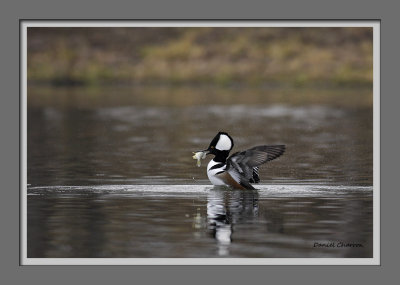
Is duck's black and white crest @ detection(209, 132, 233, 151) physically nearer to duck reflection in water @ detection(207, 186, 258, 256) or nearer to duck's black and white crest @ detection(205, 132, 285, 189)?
duck's black and white crest @ detection(205, 132, 285, 189)

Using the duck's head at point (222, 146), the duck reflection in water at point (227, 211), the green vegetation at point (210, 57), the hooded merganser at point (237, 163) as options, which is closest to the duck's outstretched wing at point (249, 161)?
the hooded merganser at point (237, 163)

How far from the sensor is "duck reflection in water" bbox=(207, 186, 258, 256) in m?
13.9

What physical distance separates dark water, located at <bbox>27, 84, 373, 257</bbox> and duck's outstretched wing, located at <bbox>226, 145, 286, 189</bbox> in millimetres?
249

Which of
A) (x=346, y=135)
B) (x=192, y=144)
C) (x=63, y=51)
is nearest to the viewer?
(x=192, y=144)

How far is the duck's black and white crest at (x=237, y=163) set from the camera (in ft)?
56.5

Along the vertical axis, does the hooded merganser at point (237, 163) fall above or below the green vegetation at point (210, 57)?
below

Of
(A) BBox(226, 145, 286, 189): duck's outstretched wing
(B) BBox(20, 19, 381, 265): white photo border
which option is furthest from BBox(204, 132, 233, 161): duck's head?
(B) BBox(20, 19, 381, 265): white photo border

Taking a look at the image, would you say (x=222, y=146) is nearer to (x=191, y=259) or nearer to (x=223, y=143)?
(x=223, y=143)

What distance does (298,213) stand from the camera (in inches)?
610

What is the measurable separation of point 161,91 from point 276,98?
7.38 meters

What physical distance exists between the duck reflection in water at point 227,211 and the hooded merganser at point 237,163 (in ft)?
0.61

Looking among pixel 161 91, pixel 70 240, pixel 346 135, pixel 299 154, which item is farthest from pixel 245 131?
pixel 161 91

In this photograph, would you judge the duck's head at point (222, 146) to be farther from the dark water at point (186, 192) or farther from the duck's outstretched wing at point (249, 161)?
the dark water at point (186, 192)

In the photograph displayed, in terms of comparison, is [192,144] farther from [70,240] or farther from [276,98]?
[276,98]
